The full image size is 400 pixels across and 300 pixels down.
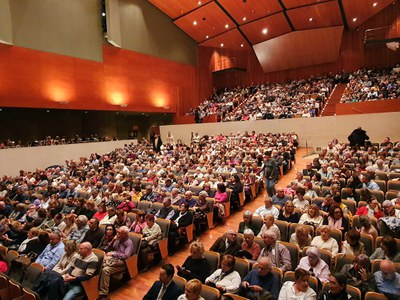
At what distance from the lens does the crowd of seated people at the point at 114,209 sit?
12.0ft

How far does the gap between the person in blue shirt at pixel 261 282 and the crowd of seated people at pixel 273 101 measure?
33.4ft

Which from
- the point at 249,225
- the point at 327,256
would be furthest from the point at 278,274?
the point at 249,225

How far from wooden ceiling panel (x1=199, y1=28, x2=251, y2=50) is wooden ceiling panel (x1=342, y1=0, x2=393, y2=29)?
18.4ft

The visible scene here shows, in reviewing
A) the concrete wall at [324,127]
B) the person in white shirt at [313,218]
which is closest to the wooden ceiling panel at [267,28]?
the concrete wall at [324,127]

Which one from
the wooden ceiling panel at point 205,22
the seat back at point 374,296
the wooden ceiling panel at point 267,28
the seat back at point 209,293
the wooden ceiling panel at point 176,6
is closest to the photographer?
the seat back at point 374,296

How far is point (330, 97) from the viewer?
45.5 ft

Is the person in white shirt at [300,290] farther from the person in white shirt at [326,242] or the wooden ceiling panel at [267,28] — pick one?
the wooden ceiling panel at [267,28]

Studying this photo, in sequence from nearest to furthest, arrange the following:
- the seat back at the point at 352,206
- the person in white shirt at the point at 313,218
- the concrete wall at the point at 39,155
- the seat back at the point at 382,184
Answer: the person in white shirt at the point at 313,218 → the seat back at the point at 352,206 → the seat back at the point at 382,184 → the concrete wall at the point at 39,155

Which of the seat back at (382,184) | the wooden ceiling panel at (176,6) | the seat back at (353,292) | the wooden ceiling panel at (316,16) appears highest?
the wooden ceiling panel at (176,6)

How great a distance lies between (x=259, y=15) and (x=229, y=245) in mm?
14241

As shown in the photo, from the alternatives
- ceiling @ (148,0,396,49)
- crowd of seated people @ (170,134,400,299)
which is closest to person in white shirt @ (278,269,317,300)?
crowd of seated people @ (170,134,400,299)

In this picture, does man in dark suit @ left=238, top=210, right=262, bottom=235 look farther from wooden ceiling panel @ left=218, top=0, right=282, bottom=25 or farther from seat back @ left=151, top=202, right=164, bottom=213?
wooden ceiling panel @ left=218, top=0, right=282, bottom=25

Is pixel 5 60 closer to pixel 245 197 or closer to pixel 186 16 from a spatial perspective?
pixel 186 16

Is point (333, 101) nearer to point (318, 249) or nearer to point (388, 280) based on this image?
point (318, 249)
